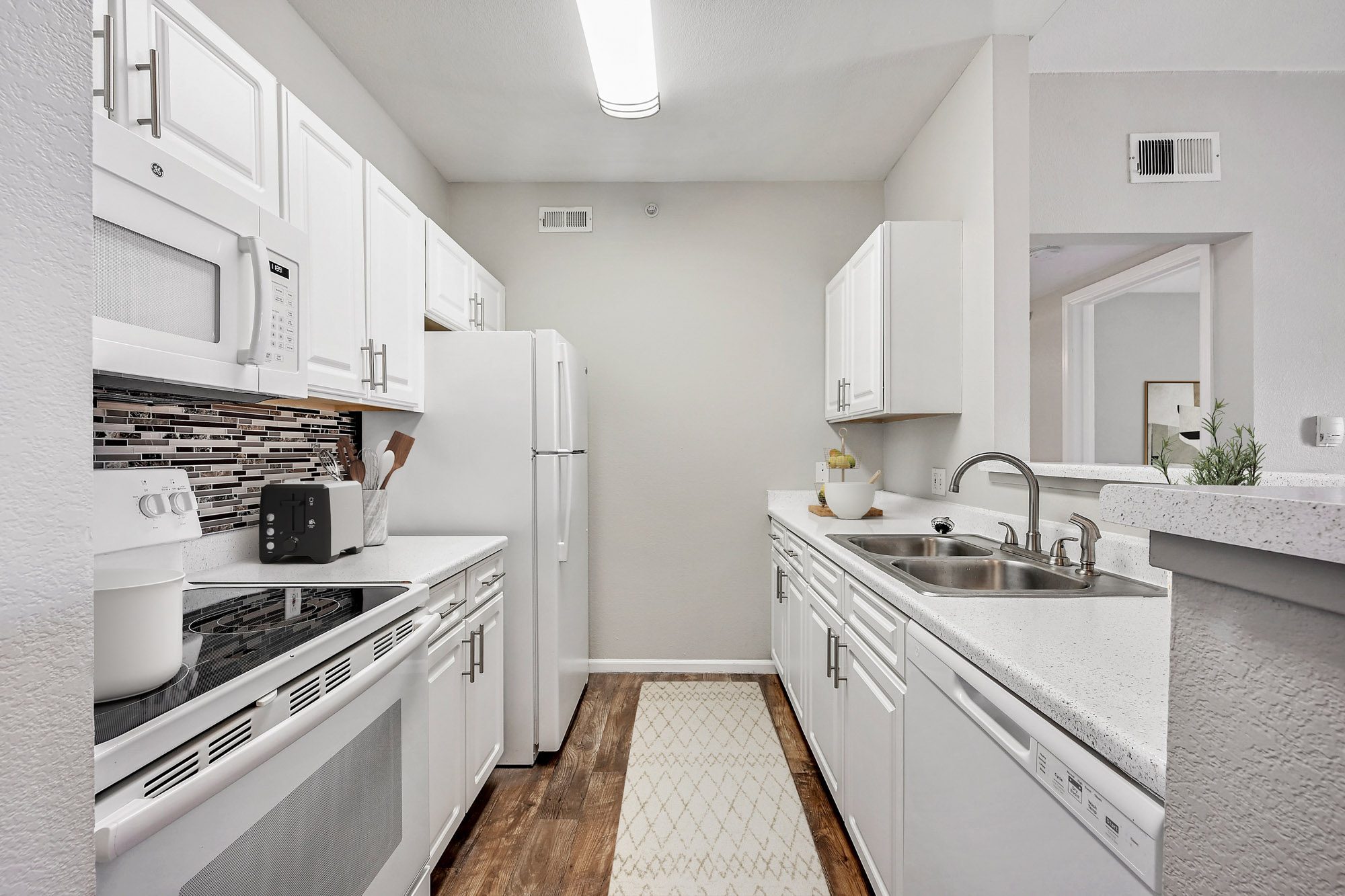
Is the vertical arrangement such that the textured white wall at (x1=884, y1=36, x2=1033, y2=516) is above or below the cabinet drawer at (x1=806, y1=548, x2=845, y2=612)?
above

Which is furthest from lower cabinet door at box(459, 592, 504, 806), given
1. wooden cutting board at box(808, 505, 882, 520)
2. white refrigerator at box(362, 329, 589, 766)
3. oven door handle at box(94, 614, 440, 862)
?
wooden cutting board at box(808, 505, 882, 520)

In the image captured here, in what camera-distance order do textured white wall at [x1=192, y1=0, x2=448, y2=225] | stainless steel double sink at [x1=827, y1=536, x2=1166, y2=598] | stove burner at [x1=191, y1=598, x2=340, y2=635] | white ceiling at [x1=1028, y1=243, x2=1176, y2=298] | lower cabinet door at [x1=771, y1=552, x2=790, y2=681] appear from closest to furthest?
stove burner at [x1=191, y1=598, x2=340, y2=635] → stainless steel double sink at [x1=827, y1=536, x2=1166, y2=598] → textured white wall at [x1=192, y1=0, x2=448, y2=225] → lower cabinet door at [x1=771, y1=552, x2=790, y2=681] → white ceiling at [x1=1028, y1=243, x2=1176, y2=298]

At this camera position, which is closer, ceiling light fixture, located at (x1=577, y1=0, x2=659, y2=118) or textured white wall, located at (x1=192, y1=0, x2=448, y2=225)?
textured white wall, located at (x1=192, y1=0, x2=448, y2=225)

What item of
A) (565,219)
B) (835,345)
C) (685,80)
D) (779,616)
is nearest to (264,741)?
(779,616)

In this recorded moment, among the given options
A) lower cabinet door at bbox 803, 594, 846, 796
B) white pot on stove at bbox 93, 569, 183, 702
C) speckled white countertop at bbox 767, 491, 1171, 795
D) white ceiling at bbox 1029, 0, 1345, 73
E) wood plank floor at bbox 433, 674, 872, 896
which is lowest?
wood plank floor at bbox 433, 674, 872, 896

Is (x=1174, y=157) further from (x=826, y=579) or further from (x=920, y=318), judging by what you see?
(x=826, y=579)

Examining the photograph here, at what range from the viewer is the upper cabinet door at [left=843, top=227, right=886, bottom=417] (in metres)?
2.47

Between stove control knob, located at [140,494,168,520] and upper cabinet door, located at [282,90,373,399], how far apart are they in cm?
50

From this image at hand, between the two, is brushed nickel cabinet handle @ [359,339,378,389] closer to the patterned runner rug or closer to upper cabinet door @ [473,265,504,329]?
upper cabinet door @ [473,265,504,329]

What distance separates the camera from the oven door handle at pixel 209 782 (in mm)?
680

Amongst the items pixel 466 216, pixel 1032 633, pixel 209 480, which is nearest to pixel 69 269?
pixel 1032 633

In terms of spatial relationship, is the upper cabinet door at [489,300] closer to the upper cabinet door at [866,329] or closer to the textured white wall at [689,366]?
the textured white wall at [689,366]

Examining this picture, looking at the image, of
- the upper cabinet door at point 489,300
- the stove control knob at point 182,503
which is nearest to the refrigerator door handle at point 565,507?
the upper cabinet door at point 489,300

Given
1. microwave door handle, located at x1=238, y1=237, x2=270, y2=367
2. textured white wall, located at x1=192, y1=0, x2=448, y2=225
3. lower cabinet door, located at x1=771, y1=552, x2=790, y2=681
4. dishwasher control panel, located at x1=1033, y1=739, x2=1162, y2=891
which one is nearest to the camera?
dishwasher control panel, located at x1=1033, y1=739, x2=1162, y2=891
